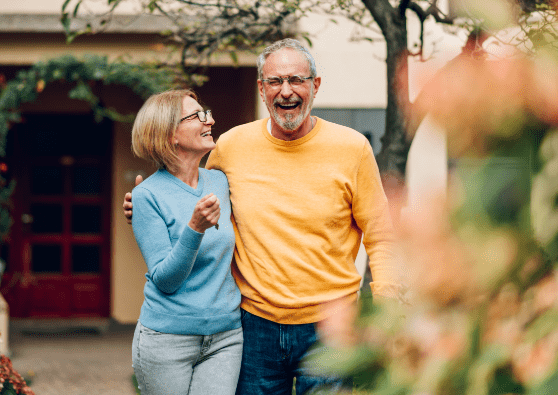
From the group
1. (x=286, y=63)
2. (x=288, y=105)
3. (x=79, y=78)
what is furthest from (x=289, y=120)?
(x=79, y=78)

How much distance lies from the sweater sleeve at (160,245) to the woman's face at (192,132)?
9.1 inches

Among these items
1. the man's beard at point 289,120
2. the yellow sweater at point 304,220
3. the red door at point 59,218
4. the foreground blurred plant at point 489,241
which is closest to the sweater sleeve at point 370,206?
the yellow sweater at point 304,220

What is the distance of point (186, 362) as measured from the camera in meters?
2.16

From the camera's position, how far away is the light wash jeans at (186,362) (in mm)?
2129

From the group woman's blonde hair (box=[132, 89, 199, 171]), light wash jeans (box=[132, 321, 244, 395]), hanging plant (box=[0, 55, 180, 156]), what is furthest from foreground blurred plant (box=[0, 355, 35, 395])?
hanging plant (box=[0, 55, 180, 156])

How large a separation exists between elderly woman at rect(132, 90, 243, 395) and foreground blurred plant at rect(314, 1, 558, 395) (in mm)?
1514

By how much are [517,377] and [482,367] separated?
0.03 metres

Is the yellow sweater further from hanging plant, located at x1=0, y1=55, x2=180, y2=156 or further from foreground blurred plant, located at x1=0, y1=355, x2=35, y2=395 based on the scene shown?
hanging plant, located at x1=0, y1=55, x2=180, y2=156

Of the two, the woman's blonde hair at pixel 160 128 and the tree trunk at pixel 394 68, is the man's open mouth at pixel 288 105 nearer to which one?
the woman's blonde hair at pixel 160 128

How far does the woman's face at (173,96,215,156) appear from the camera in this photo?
7.40 feet

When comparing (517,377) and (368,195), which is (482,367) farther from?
(368,195)

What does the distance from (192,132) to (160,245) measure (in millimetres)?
428

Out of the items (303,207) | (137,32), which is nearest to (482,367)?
(303,207)

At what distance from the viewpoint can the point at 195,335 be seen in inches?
84.7
